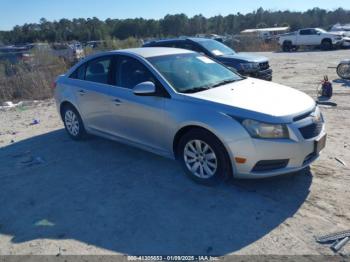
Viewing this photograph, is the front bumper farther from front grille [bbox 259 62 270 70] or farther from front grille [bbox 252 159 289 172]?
front grille [bbox 259 62 270 70]

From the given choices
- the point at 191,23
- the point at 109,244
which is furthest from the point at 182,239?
the point at 191,23

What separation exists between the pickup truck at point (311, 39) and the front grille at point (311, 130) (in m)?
26.1

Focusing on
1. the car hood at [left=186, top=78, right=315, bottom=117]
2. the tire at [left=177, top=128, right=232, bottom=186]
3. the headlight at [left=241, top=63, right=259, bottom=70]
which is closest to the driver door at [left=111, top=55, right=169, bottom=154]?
the tire at [left=177, top=128, right=232, bottom=186]

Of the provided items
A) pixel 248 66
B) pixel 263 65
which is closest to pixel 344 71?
pixel 263 65

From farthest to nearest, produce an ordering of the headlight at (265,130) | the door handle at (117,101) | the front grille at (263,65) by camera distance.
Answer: the front grille at (263,65) < the door handle at (117,101) < the headlight at (265,130)

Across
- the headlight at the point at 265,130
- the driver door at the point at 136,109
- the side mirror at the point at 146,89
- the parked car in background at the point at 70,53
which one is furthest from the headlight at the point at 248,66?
the parked car in background at the point at 70,53

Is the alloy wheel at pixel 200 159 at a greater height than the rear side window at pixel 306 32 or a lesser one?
lesser

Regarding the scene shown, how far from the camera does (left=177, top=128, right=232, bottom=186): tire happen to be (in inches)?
173

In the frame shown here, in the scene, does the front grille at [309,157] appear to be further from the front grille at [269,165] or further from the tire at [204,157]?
the tire at [204,157]

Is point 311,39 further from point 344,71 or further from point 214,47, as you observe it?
point 214,47

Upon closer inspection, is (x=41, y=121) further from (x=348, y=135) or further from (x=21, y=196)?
(x=348, y=135)

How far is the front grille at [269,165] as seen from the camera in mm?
4191

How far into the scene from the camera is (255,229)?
371cm

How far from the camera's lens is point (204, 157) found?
15.0ft
